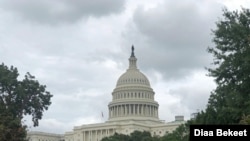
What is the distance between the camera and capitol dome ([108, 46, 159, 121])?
186 meters

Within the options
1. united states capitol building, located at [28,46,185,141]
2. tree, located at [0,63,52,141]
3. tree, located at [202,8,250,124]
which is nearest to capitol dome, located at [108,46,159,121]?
united states capitol building, located at [28,46,185,141]

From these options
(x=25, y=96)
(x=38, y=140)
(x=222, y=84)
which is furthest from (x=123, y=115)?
(x=222, y=84)

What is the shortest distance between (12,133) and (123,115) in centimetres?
14685

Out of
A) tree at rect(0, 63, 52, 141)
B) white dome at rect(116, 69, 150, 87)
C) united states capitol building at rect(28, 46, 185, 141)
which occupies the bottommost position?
tree at rect(0, 63, 52, 141)

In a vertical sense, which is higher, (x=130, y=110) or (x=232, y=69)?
(x=130, y=110)

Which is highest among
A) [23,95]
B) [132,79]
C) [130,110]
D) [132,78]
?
[132,78]

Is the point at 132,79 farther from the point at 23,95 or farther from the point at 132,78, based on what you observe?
the point at 23,95

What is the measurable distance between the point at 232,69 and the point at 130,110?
144 m

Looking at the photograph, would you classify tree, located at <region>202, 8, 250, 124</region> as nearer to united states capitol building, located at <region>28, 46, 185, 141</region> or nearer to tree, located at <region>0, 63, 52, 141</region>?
tree, located at <region>0, 63, 52, 141</region>

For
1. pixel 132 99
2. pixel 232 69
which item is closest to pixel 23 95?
pixel 232 69

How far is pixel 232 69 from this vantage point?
147 feet

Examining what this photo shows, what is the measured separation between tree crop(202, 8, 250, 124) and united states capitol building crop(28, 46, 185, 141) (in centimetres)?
13262

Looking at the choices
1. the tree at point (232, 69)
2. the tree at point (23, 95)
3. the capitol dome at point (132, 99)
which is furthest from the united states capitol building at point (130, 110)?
the tree at point (232, 69)

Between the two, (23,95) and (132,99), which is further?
(132,99)
